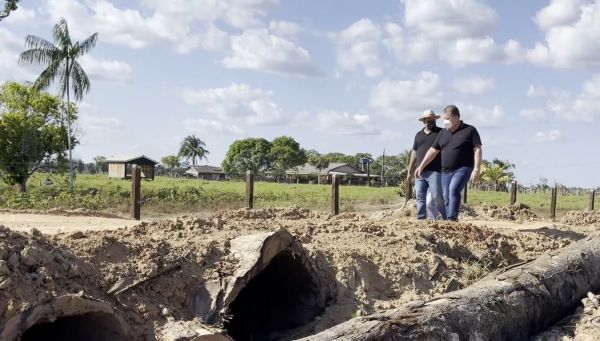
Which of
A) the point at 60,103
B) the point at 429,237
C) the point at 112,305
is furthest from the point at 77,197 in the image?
the point at 112,305

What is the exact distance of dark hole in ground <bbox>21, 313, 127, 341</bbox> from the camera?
4613 millimetres

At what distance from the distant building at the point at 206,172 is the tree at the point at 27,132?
199 feet

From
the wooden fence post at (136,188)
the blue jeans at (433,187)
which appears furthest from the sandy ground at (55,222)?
the blue jeans at (433,187)

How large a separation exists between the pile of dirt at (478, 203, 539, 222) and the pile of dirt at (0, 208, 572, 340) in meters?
4.64

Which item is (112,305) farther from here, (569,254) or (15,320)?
(569,254)

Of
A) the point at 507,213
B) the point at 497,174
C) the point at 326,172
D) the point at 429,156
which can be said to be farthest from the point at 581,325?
the point at 326,172

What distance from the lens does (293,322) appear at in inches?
267

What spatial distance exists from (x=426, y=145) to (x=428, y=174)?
1.52ft

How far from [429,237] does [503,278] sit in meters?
1.95

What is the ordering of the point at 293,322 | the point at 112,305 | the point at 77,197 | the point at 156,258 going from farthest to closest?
1. the point at 77,197
2. the point at 293,322
3. the point at 156,258
4. the point at 112,305

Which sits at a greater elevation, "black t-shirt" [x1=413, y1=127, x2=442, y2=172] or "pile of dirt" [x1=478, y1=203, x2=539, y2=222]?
"black t-shirt" [x1=413, y1=127, x2=442, y2=172]

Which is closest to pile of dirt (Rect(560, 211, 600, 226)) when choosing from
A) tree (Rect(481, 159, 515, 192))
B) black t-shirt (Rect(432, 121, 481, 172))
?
black t-shirt (Rect(432, 121, 481, 172))

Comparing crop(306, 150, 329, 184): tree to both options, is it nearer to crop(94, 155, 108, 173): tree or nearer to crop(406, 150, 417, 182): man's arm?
crop(94, 155, 108, 173): tree

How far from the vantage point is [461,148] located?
877cm
